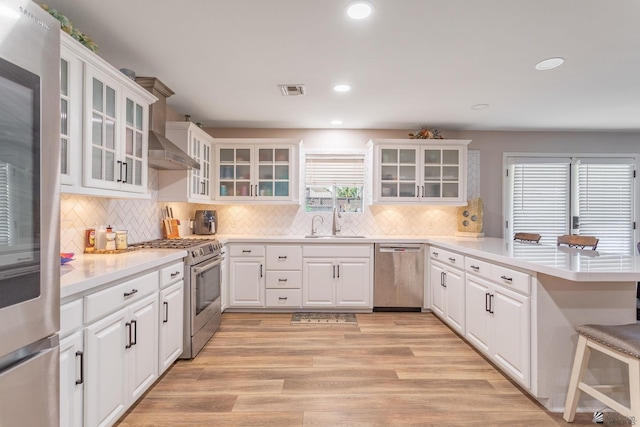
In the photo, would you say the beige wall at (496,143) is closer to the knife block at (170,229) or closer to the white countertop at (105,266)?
the knife block at (170,229)

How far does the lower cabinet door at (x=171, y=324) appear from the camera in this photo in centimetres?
228

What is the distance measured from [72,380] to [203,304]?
1.47 metres

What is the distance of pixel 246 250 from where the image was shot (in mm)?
3883

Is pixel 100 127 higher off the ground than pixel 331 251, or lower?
higher

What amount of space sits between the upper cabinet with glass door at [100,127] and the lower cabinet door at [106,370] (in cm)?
80

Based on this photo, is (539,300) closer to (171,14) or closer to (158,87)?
(171,14)

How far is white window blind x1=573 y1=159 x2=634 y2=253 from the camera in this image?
4.55 meters

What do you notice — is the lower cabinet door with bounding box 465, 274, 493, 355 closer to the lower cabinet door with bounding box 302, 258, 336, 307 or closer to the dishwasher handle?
the dishwasher handle

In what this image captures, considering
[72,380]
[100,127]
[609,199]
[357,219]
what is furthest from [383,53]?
[609,199]

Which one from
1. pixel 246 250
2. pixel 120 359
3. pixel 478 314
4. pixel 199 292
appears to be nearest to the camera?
pixel 120 359

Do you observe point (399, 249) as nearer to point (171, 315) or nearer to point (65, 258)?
point (171, 315)

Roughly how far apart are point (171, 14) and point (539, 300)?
2809 mm

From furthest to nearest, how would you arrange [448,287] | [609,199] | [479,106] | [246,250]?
[609,199] < [246,250] < [479,106] < [448,287]

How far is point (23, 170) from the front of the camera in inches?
31.7
